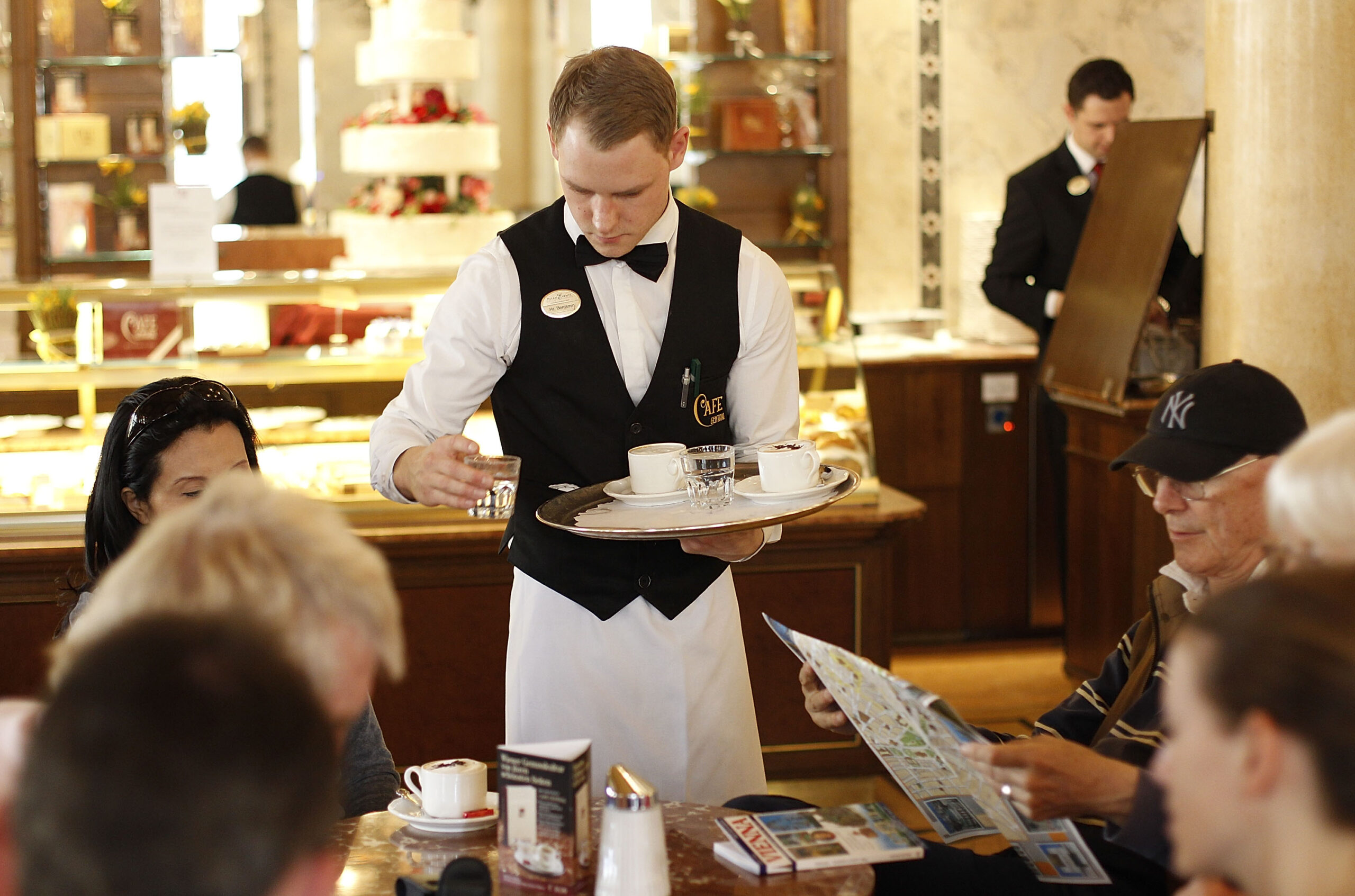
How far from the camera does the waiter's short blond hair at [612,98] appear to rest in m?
2.13

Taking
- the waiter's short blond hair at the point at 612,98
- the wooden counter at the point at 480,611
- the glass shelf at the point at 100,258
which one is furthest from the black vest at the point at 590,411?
the glass shelf at the point at 100,258

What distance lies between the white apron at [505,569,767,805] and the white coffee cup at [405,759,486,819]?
22.0 inches

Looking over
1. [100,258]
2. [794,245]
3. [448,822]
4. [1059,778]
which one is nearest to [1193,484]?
[1059,778]

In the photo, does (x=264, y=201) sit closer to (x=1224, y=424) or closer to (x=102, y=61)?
(x=102, y=61)

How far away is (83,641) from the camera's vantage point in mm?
903

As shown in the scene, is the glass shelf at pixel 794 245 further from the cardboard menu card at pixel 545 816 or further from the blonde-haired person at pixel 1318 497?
the blonde-haired person at pixel 1318 497

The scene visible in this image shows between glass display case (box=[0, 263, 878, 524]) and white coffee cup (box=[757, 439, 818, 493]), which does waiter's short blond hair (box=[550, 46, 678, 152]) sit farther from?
glass display case (box=[0, 263, 878, 524])

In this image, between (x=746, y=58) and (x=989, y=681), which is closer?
(x=989, y=681)

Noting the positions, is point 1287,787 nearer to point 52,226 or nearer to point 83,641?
point 83,641

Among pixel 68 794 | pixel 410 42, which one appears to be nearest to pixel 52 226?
pixel 410 42

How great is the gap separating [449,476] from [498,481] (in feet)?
0.24

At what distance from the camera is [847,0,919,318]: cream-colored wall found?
19.5 ft

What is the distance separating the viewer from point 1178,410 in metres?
1.99

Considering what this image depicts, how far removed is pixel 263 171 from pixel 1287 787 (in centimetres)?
811
